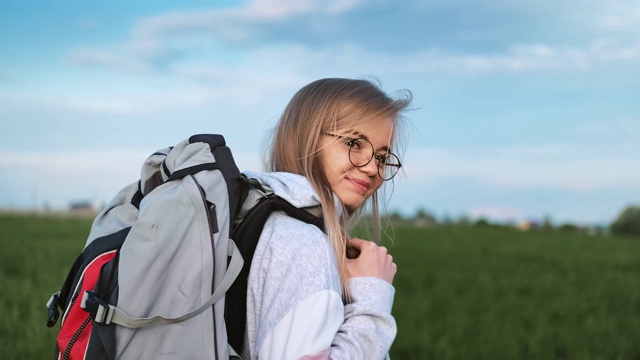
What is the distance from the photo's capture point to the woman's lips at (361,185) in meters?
2.72

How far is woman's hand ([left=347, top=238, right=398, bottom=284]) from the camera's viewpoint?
2516mm

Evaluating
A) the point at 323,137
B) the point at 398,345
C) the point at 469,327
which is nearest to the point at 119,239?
the point at 323,137

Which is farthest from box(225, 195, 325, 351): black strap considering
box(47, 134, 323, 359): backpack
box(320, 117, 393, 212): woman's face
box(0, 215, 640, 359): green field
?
box(0, 215, 640, 359): green field

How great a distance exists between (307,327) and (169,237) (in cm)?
48

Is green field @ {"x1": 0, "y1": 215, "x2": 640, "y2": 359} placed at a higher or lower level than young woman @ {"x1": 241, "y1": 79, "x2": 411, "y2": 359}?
lower

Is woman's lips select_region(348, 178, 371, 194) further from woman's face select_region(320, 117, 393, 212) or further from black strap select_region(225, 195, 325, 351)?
black strap select_region(225, 195, 325, 351)

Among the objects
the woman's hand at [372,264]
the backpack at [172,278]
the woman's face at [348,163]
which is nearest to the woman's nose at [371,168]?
the woman's face at [348,163]

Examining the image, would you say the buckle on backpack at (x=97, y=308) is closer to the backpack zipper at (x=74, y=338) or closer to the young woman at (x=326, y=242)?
the backpack zipper at (x=74, y=338)

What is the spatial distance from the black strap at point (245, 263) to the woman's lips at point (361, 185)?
17.4 inches

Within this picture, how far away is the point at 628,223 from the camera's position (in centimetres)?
2289

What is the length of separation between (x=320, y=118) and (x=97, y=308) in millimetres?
1109

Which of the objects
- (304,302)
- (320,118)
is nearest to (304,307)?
(304,302)

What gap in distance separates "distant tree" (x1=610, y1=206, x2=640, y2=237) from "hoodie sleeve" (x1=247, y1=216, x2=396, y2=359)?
875 inches

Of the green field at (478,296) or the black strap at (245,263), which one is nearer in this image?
the black strap at (245,263)
